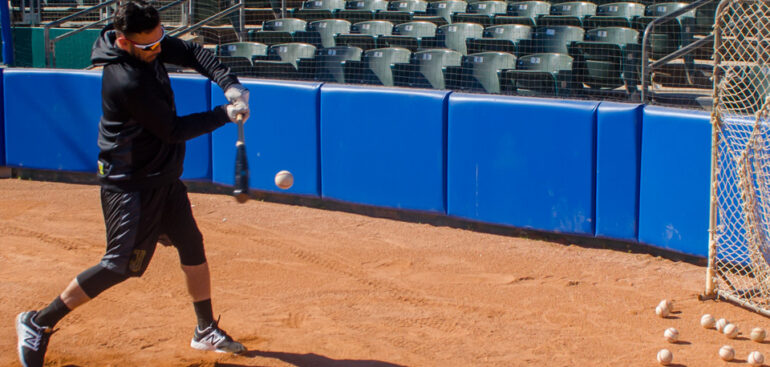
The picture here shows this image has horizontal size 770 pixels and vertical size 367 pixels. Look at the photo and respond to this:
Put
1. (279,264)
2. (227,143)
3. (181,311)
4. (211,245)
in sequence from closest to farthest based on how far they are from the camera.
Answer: (181,311) → (279,264) → (211,245) → (227,143)

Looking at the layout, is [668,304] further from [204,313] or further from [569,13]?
[569,13]

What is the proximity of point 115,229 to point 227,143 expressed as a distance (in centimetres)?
479

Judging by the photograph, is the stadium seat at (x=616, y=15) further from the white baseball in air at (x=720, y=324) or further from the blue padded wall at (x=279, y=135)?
the white baseball in air at (x=720, y=324)

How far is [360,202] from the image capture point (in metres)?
8.31

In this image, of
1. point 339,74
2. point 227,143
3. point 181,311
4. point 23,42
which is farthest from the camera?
point 23,42

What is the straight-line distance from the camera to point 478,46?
10.8 meters

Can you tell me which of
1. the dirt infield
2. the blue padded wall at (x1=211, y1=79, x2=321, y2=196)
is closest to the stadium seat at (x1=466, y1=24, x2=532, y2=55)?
the blue padded wall at (x1=211, y1=79, x2=321, y2=196)

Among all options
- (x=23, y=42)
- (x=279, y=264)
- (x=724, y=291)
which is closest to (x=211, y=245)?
(x=279, y=264)

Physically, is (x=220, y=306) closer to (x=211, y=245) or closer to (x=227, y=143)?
(x=211, y=245)

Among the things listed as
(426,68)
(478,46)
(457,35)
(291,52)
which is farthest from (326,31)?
(478,46)

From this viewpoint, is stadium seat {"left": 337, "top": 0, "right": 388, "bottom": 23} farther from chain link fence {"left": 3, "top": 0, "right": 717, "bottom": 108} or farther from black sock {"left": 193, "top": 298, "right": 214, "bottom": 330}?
black sock {"left": 193, "top": 298, "right": 214, "bottom": 330}

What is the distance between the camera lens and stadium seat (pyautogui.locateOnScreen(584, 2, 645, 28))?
10.5m

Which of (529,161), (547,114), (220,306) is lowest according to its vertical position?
(220,306)

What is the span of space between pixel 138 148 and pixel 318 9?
981cm
